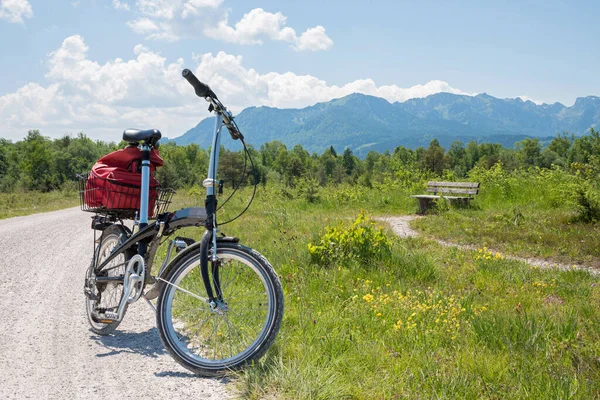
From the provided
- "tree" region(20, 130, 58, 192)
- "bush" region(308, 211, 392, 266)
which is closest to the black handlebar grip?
"bush" region(308, 211, 392, 266)

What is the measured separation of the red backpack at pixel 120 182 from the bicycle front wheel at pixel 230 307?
973 mm

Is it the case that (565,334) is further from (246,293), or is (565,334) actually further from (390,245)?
(390,245)

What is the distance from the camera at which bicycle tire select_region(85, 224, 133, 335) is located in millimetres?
4402

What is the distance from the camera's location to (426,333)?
3.81 m

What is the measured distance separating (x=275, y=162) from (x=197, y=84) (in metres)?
162

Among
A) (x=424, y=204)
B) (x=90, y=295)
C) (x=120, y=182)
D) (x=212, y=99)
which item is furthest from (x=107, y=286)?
(x=424, y=204)

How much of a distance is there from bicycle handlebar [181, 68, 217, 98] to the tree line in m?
0.73

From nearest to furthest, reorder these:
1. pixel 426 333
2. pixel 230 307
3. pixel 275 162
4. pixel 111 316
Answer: pixel 230 307 < pixel 426 333 < pixel 111 316 < pixel 275 162

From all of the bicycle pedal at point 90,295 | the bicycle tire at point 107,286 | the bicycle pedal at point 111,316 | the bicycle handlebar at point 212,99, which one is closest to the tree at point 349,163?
the bicycle tire at point 107,286

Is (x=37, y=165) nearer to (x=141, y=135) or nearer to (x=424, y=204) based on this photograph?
(x=424, y=204)

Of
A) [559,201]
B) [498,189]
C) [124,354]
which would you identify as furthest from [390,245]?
[498,189]

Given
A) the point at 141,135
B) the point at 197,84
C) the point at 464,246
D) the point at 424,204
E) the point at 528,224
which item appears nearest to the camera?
the point at 197,84

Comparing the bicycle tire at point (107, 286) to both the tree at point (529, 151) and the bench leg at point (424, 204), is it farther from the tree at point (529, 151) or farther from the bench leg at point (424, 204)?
the tree at point (529, 151)

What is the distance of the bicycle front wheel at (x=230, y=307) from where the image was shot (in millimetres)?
3246
